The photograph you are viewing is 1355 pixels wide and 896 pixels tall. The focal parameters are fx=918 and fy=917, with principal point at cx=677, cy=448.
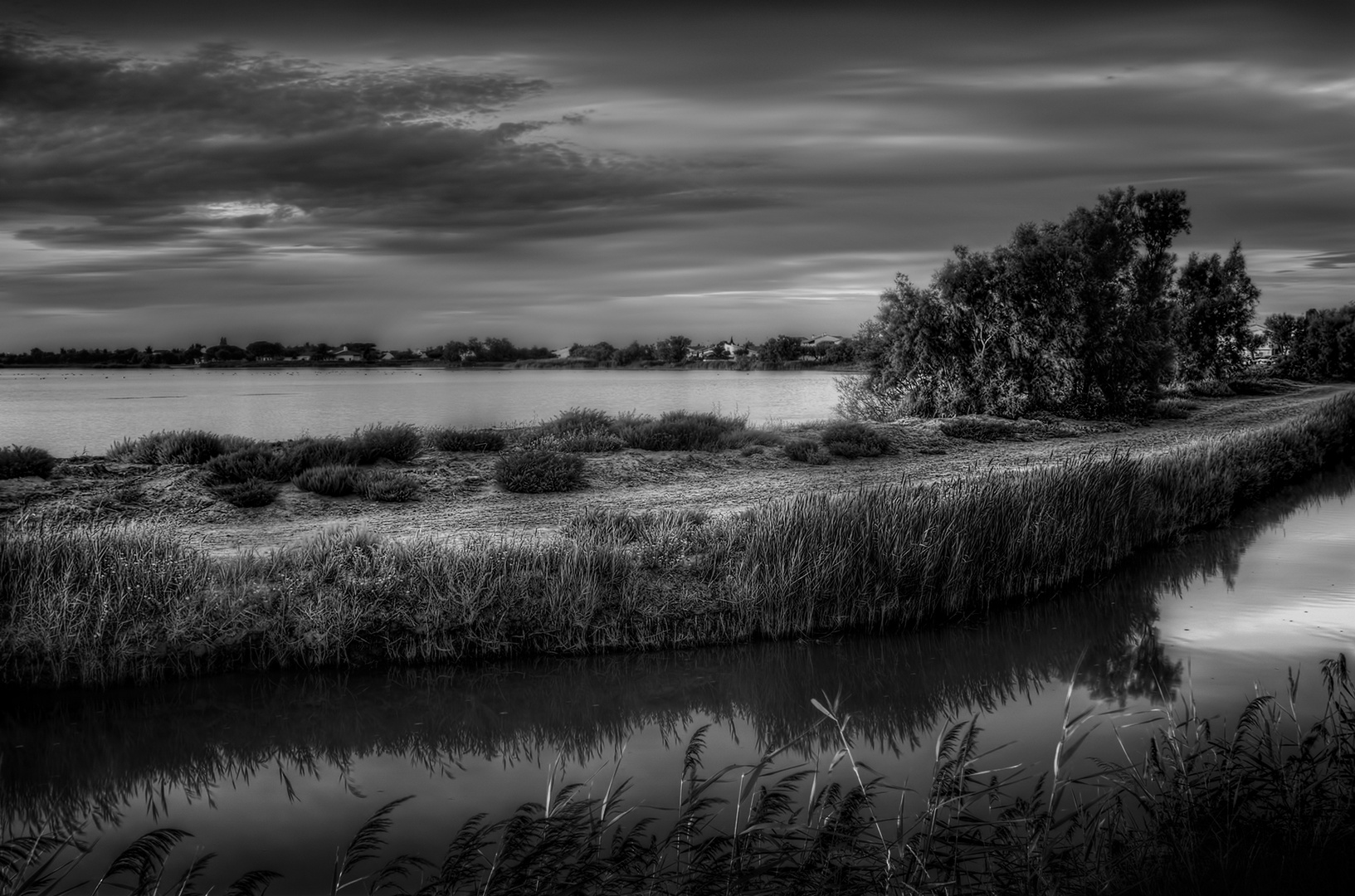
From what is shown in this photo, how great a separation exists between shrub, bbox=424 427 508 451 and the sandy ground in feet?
1.41

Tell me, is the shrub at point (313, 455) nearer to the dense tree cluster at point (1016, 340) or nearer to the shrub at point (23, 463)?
the shrub at point (23, 463)

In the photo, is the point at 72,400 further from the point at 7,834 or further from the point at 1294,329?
the point at 1294,329

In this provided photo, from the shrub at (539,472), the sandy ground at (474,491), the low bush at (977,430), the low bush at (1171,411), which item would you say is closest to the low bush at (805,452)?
the sandy ground at (474,491)

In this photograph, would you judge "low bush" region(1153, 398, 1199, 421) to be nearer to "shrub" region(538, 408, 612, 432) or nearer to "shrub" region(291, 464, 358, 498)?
"shrub" region(538, 408, 612, 432)

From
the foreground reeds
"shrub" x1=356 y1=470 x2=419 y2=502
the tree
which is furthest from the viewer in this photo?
the tree

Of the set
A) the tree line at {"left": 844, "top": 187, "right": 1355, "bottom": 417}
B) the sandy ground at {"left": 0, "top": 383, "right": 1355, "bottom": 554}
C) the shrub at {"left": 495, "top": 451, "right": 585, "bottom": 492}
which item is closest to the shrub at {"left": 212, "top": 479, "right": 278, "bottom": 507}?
the sandy ground at {"left": 0, "top": 383, "right": 1355, "bottom": 554}

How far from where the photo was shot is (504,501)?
14.4m

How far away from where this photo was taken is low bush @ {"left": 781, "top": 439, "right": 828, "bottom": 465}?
19.1 meters

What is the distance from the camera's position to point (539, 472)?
610 inches

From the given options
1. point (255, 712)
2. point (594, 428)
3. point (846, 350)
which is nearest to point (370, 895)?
point (255, 712)

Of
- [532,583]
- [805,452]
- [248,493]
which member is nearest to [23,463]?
[248,493]

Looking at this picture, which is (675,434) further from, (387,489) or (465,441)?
(387,489)

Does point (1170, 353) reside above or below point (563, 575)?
above

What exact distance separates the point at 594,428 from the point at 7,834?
606 inches
